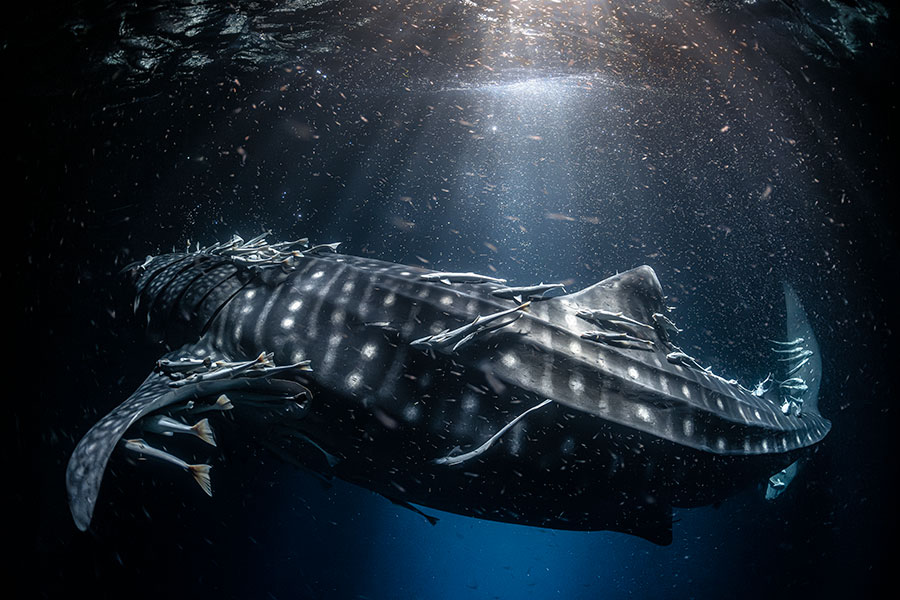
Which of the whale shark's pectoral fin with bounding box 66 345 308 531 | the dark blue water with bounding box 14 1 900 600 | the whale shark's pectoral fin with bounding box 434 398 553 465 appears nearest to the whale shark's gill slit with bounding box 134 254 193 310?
the dark blue water with bounding box 14 1 900 600

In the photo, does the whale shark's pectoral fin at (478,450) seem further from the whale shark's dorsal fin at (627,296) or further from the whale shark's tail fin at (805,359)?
the whale shark's tail fin at (805,359)

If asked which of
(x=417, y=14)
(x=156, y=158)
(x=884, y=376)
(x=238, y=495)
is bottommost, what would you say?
(x=238, y=495)

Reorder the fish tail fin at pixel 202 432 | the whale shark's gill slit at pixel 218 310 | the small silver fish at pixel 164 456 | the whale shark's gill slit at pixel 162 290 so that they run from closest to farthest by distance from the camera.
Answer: the small silver fish at pixel 164 456, the fish tail fin at pixel 202 432, the whale shark's gill slit at pixel 218 310, the whale shark's gill slit at pixel 162 290

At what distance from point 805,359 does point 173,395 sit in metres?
9.08

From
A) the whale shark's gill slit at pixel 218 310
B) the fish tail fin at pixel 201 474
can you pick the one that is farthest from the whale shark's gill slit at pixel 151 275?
the fish tail fin at pixel 201 474

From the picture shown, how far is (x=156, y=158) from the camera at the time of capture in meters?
7.35

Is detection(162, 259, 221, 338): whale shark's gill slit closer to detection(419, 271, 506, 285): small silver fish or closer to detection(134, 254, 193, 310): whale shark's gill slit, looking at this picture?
detection(134, 254, 193, 310): whale shark's gill slit

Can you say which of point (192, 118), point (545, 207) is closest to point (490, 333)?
point (192, 118)

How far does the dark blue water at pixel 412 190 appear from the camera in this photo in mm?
4895

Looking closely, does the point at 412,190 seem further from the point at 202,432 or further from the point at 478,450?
the point at 478,450

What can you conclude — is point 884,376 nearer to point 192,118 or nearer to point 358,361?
point 358,361

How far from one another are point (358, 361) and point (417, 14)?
565 cm

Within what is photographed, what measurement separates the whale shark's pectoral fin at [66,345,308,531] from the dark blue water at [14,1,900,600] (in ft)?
3.10

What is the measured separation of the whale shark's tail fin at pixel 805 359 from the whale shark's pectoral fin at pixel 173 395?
704 centimetres
